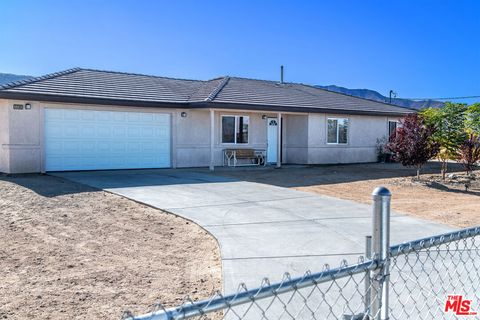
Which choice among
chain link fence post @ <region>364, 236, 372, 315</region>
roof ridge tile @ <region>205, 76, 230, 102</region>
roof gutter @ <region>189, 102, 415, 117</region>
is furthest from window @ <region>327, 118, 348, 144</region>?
chain link fence post @ <region>364, 236, 372, 315</region>

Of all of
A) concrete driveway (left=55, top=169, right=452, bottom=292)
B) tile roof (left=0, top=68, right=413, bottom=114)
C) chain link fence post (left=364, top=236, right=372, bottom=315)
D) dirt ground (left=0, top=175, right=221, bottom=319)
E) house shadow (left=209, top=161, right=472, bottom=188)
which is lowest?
dirt ground (left=0, top=175, right=221, bottom=319)

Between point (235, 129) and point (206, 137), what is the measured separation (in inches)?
65.0

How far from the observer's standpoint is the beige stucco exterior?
53.1 ft

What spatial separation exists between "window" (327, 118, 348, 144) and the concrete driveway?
33.4 ft

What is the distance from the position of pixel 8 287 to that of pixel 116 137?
13646 mm

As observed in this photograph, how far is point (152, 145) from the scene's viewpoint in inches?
765

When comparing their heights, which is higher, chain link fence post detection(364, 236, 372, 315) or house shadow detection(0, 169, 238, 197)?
chain link fence post detection(364, 236, 372, 315)

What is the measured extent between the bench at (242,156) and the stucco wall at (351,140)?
Answer: 2665 millimetres

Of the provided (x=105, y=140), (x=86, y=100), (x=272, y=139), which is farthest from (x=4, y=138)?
(x=272, y=139)

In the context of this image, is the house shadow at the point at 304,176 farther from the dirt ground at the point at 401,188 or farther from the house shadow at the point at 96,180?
A: the house shadow at the point at 96,180

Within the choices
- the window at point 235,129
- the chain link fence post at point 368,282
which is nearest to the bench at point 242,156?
the window at point 235,129

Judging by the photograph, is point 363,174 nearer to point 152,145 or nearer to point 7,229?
point 152,145

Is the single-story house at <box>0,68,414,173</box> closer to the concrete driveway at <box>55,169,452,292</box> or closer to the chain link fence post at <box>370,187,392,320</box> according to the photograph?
the concrete driveway at <box>55,169,452,292</box>

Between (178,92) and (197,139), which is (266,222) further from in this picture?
(178,92)
